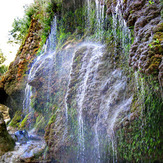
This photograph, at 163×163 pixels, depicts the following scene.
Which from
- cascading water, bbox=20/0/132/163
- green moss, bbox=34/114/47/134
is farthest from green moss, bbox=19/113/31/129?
cascading water, bbox=20/0/132/163

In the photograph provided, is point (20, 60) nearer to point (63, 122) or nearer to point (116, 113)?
point (63, 122)

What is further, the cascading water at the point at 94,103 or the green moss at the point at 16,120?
the green moss at the point at 16,120

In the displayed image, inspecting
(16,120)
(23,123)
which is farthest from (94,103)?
(16,120)

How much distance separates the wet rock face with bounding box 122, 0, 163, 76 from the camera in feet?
11.5

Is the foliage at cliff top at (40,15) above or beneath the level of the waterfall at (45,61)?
above

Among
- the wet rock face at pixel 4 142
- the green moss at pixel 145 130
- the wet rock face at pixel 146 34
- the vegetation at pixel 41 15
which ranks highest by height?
the vegetation at pixel 41 15

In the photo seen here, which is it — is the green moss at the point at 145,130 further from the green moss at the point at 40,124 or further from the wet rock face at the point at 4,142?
the green moss at the point at 40,124

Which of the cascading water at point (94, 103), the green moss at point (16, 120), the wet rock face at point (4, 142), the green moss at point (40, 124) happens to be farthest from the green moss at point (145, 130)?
the green moss at point (16, 120)

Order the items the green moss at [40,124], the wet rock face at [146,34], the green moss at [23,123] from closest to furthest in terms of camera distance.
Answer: the wet rock face at [146,34] < the green moss at [40,124] < the green moss at [23,123]

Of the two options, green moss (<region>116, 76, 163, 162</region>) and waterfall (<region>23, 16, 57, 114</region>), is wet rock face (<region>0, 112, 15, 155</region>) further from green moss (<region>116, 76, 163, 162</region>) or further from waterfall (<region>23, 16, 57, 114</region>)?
green moss (<region>116, 76, 163, 162</region>)

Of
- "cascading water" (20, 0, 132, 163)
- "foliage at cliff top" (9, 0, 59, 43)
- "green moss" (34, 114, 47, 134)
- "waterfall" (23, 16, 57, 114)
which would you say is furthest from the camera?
"foliage at cliff top" (9, 0, 59, 43)

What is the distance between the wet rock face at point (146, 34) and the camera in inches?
137

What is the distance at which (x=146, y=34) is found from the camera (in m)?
3.93

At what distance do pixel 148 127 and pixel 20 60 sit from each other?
11.2 m
